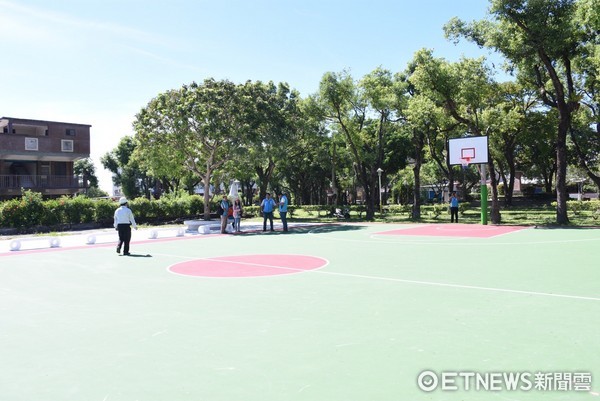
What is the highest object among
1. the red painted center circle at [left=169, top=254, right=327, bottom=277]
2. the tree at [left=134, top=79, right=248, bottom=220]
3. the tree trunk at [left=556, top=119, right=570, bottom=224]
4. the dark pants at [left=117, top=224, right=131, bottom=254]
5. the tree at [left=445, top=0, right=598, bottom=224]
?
the tree at [left=445, top=0, right=598, bottom=224]

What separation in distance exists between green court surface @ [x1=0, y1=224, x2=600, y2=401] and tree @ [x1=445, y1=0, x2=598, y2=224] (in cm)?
1393

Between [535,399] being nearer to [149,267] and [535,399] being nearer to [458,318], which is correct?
[458,318]

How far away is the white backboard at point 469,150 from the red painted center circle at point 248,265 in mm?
15270

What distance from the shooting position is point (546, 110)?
33.8m

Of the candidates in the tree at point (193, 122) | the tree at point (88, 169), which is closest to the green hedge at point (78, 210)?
the tree at point (193, 122)

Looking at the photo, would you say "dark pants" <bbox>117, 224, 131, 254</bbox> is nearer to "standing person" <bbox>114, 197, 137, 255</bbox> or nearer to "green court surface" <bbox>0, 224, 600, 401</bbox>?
"standing person" <bbox>114, 197, 137, 255</bbox>

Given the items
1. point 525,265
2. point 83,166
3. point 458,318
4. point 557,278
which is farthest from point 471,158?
point 83,166

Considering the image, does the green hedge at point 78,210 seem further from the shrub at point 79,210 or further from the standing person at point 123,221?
the standing person at point 123,221

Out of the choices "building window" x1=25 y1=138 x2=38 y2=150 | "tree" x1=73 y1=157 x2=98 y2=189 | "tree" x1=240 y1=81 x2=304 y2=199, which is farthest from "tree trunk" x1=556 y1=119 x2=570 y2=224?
"tree" x1=73 y1=157 x2=98 y2=189

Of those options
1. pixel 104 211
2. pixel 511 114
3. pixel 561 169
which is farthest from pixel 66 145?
pixel 561 169

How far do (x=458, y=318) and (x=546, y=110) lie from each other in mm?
32031

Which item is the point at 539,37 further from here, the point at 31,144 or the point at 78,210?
the point at 31,144

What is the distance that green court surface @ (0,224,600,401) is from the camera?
4551 mm

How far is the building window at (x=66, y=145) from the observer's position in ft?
139
